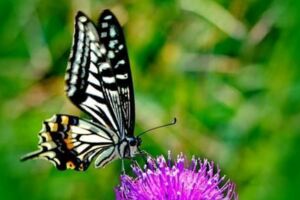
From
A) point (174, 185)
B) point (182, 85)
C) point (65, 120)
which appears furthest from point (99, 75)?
point (182, 85)

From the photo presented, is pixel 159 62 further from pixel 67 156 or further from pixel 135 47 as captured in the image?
pixel 67 156

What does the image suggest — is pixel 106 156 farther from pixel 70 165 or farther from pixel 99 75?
pixel 99 75

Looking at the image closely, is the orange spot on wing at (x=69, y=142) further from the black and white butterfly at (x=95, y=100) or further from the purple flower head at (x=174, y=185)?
the purple flower head at (x=174, y=185)

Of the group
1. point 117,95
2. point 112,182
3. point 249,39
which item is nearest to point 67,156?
point 117,95

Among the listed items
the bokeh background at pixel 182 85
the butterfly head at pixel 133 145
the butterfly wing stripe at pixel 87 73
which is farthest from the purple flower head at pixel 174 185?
the bokeh background at pixel 182 85

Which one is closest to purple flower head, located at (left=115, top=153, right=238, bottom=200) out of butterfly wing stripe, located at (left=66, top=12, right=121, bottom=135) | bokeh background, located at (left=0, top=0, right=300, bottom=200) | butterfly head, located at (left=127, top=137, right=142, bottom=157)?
butterfly head, located at (left=127, top=137, right=142, bottom=157)

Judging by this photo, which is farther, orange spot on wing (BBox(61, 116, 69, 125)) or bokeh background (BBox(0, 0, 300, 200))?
bokeh background (BBox(0, 0, 300, 200))

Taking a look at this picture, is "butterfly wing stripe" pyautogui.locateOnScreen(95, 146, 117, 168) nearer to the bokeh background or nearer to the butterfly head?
the butterfly head
